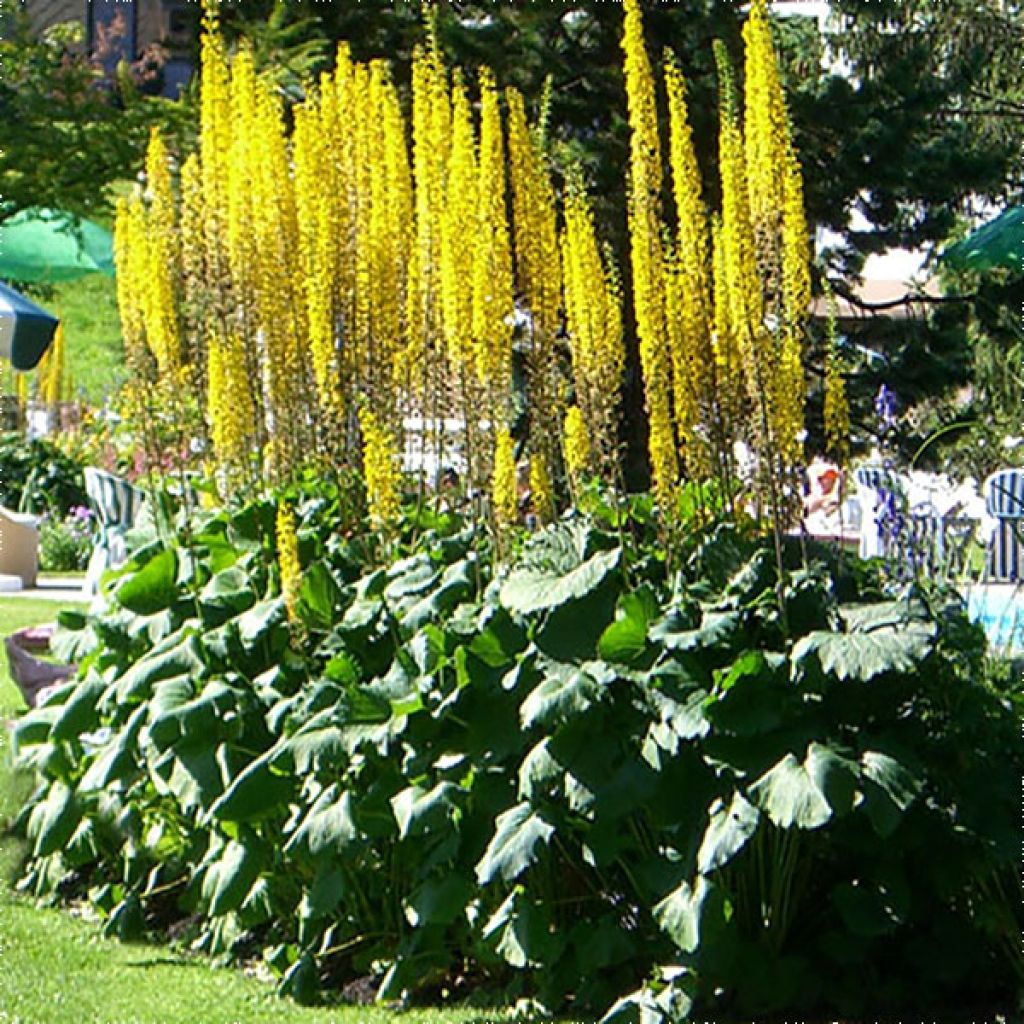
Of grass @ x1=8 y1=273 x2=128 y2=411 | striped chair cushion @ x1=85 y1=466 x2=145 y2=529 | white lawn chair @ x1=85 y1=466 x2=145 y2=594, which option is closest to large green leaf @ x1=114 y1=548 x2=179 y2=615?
white lawn chair @ x1=85 y1=466 x2=145 y2=594

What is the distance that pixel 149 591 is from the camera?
17.6 feet

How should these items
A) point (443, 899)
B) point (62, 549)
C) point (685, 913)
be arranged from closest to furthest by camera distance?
1. point (685, 913)
2. point (443, 899)
3. point (62, 549)

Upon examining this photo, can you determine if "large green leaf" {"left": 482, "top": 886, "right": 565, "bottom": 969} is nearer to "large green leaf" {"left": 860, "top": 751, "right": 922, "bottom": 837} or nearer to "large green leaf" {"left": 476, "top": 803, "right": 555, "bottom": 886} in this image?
"large green leaf" {"left": 476, "top": 803, "right": 555, "bottom": 886}

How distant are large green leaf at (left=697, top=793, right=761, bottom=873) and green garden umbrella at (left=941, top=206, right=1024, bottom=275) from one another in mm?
8044

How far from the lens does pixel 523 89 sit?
11.8m

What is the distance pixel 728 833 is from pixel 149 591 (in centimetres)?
235

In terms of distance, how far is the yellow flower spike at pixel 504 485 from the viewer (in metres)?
4.78

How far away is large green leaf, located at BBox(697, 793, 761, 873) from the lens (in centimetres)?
371

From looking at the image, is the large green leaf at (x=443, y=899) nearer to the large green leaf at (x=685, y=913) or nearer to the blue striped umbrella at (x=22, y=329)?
the large green leaf at (x=685, y=913)

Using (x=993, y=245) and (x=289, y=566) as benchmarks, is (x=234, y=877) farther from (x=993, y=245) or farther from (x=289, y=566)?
(x=993, y=245)

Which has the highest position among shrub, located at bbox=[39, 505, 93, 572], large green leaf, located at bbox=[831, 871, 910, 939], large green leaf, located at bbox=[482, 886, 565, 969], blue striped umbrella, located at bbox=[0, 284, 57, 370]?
blue striped umbrella, located at bbox=[0, 284, 57, 370]

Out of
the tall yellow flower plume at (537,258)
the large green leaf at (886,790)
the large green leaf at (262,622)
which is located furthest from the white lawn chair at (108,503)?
the large green leaf at (886,790)

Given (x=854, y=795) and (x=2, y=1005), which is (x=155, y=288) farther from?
(x=854, y=795)

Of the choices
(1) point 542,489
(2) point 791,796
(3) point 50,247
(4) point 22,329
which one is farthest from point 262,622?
(3) point 50,247
